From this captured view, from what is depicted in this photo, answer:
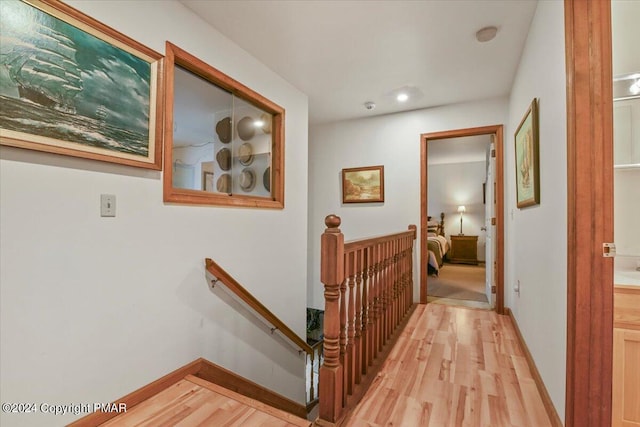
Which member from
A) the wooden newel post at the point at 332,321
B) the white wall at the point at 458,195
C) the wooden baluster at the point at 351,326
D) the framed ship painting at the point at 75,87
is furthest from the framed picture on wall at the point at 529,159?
the white wall at the point at 458,195

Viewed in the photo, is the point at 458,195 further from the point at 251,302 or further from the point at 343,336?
the point at 343,336

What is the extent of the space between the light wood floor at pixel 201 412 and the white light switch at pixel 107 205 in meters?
1.09

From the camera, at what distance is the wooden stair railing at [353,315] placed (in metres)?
1.39

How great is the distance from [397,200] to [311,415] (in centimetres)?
279

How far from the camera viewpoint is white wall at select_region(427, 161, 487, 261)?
721cm

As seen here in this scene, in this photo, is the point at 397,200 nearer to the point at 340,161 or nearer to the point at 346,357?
the point at 340,161

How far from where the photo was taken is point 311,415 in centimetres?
333

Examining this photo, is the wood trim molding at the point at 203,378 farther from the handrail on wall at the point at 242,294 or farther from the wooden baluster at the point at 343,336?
the wooden baluster at the point at 343,336

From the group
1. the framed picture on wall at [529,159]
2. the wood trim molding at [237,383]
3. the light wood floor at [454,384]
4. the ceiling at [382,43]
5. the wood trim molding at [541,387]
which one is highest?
the ceiling at [382,43]

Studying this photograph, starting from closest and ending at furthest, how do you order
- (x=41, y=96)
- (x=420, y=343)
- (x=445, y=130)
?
(x=41, y=96) < (x=420, y=343) < (x=445, y=130)

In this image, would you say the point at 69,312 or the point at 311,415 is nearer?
the point at 69,312

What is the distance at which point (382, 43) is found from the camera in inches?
92.7

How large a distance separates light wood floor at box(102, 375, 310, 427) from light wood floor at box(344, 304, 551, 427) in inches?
17.0

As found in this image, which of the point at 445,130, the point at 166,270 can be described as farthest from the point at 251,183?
the point at 445,130
